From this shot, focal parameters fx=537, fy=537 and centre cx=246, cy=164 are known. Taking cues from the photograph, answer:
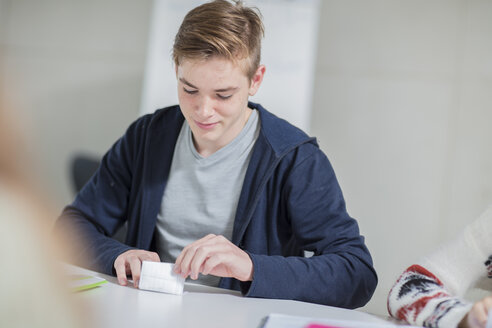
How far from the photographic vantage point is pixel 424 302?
2.99 feet

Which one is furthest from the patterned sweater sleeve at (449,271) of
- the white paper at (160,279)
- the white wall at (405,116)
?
the white wall at (405,116)

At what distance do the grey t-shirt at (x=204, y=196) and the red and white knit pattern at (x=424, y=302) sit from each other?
52 cm

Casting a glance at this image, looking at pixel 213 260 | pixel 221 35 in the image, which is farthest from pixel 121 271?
pixel 221 35

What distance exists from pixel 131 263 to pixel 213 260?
204 millimetres

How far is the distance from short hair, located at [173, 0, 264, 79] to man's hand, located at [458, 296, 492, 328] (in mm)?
736

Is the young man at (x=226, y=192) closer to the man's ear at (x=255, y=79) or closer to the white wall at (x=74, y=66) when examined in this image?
the man's ear at (x=255, y=79)

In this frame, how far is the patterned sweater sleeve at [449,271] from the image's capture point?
3.11ft

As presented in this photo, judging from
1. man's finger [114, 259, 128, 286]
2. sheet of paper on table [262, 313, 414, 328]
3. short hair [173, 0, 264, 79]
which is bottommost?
man's finger [114, 259, 128, 286]

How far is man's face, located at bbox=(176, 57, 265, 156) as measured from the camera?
1238 mm

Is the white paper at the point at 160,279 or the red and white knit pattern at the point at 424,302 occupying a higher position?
the red and white knit pattern at the point at 424,302

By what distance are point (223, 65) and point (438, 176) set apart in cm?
207

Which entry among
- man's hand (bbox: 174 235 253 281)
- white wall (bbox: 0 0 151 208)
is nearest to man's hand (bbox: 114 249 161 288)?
man's hand (bbox: 174 235 253 281)

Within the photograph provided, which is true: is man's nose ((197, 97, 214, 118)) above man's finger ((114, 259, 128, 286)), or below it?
above

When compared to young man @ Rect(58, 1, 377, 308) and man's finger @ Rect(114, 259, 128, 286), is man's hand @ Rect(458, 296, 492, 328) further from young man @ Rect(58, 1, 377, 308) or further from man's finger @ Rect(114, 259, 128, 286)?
man's finger @ Rect(114, 259, 128, 286)
